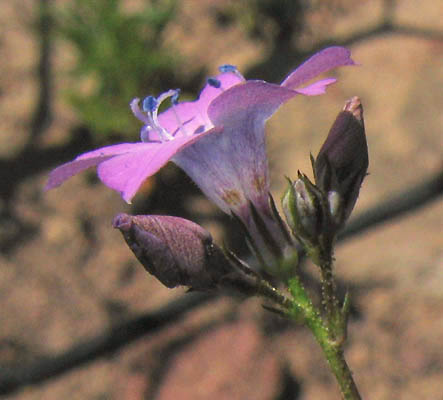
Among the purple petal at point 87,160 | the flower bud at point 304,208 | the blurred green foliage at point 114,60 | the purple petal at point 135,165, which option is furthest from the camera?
the blurred green foliage at point 114,60

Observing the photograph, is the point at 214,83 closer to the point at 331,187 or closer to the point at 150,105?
the point at 150,105

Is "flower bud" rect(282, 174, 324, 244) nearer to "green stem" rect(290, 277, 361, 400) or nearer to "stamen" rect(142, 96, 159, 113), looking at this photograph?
"green stem" rect(290, 277, 361, 400)

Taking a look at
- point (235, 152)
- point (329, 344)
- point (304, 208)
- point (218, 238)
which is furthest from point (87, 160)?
point (218, 238)

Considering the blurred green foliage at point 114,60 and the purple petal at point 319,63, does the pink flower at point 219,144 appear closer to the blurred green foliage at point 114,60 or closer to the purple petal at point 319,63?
the purple petal at point 319,63

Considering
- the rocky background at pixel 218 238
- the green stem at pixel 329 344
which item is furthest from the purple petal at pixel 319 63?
the rocky background at pixel 218 238

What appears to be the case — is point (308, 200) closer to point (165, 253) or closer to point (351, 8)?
point (165, 253)
